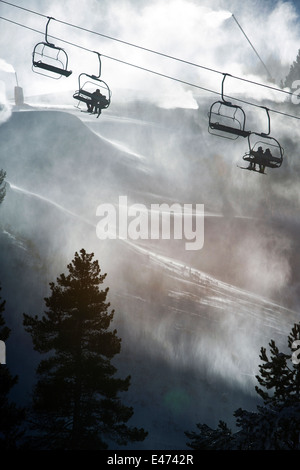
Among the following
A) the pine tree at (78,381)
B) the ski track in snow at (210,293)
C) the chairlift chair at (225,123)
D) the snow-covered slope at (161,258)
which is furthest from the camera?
the ski track in snow at (210,293)

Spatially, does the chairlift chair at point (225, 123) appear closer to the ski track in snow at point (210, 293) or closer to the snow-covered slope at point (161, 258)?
the snow-covered slope at point (161, 258)

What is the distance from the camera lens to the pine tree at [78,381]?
1412 cm

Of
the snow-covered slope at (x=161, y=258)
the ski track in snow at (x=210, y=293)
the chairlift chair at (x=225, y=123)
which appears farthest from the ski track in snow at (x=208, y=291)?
the chairlift chair at (x=225, y=123)

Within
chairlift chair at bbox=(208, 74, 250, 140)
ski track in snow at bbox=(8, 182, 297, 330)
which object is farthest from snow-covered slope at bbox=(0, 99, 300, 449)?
chairlift chair at bbox=(208, 74, 250, 140)

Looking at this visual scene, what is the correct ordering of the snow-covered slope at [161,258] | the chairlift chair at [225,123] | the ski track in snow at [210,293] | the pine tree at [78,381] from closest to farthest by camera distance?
the chairlift chair at [225,123] → the pine tree at [78,381] → the snow-covered slope at [161,258] → the ski track in snow at [210,293]

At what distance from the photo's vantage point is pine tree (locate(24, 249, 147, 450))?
14125mm

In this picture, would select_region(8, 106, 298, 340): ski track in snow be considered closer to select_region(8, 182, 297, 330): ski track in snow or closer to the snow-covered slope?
select_region(8, 182, 297, 330): ski track in snow

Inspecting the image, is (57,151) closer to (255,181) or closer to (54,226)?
(54,226)

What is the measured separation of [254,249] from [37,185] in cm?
3637

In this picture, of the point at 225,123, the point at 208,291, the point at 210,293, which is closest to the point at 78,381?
the point at 210,293

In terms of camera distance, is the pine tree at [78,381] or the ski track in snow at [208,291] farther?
the ski track in snow at [208,291]

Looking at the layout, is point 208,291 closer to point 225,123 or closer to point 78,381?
point 78,381

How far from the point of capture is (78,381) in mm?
14398
